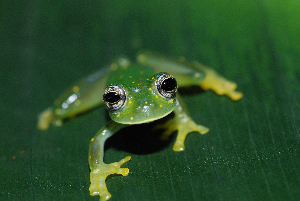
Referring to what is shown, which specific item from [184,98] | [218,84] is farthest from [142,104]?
[218,84]

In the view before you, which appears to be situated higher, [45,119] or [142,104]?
[142,104]

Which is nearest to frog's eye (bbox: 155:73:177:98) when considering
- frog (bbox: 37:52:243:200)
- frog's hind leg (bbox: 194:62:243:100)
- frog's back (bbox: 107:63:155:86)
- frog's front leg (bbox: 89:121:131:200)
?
frog (bbox: 37:52:243:200)

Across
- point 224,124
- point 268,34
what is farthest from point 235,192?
point 268,34

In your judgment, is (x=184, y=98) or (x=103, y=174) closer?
(x=103, y=174)

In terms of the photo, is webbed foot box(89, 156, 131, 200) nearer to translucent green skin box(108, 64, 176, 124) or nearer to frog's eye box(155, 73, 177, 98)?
translucent green skin box(108, 64, 176, 124)

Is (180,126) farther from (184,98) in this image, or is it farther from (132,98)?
(132,98)


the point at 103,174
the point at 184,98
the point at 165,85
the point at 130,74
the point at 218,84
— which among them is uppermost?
the point at 165,85

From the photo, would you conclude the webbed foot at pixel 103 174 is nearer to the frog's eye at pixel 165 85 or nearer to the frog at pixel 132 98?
the frog at pixel 132 98

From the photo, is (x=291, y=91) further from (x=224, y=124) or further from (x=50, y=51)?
(x=50, y=51)
